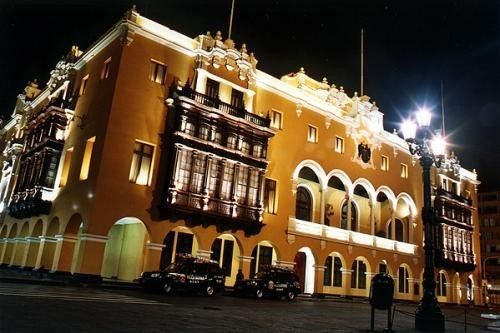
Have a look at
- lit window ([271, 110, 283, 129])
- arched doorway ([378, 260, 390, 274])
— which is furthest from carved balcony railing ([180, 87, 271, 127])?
arched doorway ([378, 260, 390, 274])

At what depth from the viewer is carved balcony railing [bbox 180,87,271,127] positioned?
25.9 m

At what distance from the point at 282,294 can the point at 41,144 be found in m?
19.0

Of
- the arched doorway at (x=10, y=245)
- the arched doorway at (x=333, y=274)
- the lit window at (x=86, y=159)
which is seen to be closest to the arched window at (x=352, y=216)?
the arched doorway at (x=333, y=274)

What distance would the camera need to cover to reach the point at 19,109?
43594 mm

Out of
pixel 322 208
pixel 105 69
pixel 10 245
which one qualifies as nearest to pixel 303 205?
pixel 322 208

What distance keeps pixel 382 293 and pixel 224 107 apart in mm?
18470

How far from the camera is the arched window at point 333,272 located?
35.0 metres

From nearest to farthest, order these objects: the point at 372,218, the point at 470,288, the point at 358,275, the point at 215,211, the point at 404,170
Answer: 1. the point at 215,211
2. the point at 372,218
3. the point at 358,275
4. the point at 404,170
5. the point at 470,288

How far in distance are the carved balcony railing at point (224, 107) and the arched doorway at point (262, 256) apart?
8775mm

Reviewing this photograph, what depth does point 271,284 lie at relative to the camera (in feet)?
79.7

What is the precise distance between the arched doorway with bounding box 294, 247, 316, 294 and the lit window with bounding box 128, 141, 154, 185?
533 inches

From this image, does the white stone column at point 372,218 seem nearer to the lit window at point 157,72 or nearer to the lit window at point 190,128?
the lit window at point 190,128

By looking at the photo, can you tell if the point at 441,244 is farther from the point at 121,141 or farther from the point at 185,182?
the point at 121,141

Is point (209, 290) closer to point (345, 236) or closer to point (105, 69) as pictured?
point (105, 69)
